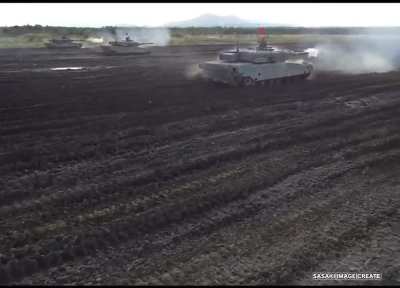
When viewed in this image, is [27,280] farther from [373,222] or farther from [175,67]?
[175,67]

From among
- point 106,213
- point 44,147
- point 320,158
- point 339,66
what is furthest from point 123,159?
point 339,66

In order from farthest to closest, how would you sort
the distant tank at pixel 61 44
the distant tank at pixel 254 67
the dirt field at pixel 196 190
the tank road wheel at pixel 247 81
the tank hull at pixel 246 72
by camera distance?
1. the distant tank at pixel 61 44
2. the tank road wheel at pixel 247 81
3. the distant tank at pixel 254 67
4. the tank hull at pixel 246 72
5. the dirt field at pixel 196 190

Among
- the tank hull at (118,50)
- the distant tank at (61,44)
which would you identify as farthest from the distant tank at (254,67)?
the distant tank at (61,44)

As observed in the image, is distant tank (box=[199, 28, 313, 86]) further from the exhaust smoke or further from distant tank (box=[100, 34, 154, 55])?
distant tank (box=[100, 34, 154, 55])

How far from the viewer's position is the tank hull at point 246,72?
17.9 meters

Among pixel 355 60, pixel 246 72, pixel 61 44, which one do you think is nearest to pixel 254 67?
pixel 246 72

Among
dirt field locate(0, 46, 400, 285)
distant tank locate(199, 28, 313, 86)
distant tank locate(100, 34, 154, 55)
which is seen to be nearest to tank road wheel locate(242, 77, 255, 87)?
distant tank locate(199, 28, 313, 86)

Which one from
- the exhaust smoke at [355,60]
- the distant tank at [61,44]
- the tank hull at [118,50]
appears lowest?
the exhaust smoke at [355,60]

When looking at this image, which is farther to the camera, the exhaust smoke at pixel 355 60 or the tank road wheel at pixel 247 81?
the exhaust smoke at pixel 355 60

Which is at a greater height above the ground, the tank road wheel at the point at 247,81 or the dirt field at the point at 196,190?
the tank road wheel at the point at 247,81

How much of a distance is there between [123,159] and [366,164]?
494cm

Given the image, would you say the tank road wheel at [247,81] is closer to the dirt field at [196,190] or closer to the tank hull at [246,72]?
the tank hull at [246,72]

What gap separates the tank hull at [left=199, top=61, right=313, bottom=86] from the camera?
1794 cm

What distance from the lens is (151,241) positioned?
6.09m
